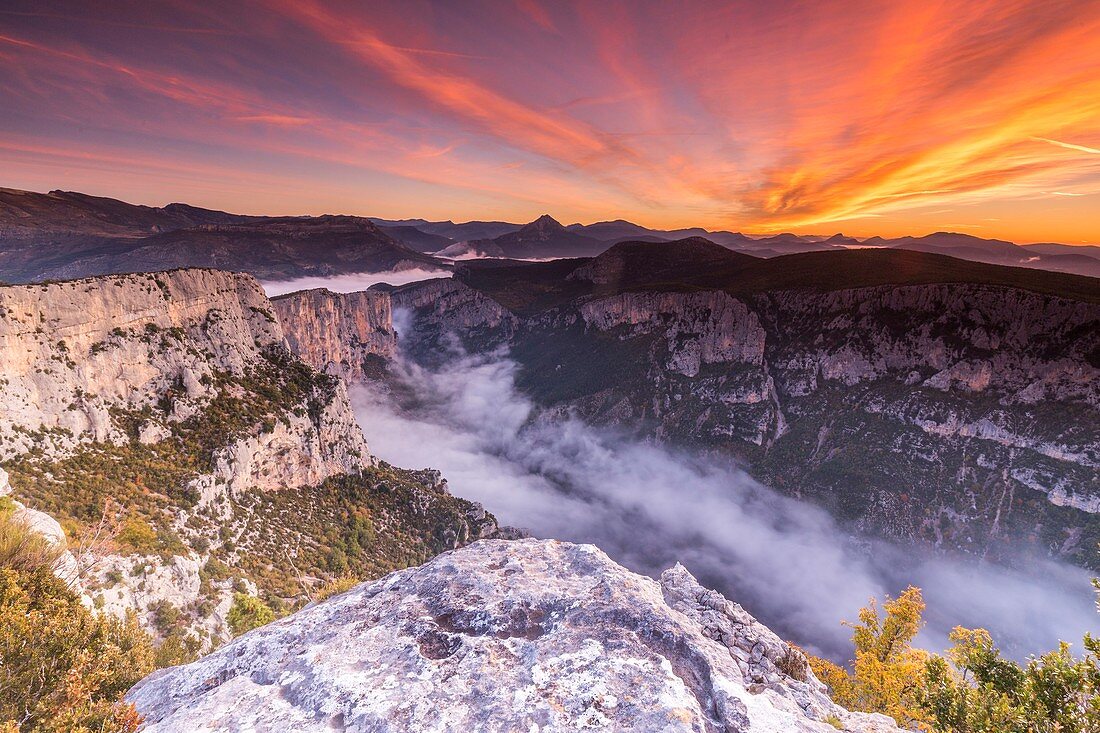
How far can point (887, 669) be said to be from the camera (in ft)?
86.7

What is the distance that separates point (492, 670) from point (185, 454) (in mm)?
65446

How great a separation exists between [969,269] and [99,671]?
29436 cm

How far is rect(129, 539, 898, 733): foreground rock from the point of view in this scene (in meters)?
7.96

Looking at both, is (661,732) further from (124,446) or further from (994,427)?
(994,427)

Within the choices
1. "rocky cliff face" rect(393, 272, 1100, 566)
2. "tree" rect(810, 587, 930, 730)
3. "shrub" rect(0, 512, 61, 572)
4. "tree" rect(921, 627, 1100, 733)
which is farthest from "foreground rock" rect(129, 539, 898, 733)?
"rocky cliff face" rect(393, 272, 1100, 566)

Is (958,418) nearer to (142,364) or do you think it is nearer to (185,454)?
(185,454)

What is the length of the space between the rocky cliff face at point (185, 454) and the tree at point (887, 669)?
4749cm

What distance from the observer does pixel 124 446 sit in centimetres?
4934

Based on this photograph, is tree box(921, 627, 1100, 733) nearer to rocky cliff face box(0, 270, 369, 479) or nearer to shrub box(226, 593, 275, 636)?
shrub box(226, 593, 275, 636)

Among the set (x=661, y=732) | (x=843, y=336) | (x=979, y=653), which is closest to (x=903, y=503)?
(x=843, y=336)

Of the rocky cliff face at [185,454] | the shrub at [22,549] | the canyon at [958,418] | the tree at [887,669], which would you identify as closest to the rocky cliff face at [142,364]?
the rocky cliff face at [185,454]

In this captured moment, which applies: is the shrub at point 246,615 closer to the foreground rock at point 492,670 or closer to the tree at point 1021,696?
the foreground rock at point 492,670

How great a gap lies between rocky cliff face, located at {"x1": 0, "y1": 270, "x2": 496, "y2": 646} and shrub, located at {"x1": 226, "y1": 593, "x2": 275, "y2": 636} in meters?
1.21

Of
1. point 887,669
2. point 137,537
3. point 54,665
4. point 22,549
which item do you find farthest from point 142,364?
point 887,669
